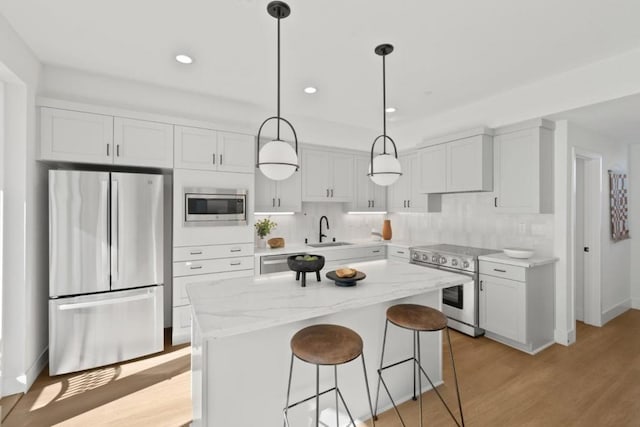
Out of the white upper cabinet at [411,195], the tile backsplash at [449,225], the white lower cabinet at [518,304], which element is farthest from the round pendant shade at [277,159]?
the white upper cabinet at [411,195]

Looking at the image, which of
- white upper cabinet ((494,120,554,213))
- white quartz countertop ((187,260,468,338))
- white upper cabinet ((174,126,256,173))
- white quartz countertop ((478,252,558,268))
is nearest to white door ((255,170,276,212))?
white upper cabinet ((174,126,256,173))

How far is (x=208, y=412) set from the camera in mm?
1580

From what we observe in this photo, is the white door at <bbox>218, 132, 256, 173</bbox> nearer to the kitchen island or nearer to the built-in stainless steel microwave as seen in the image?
the built-in stainless steel microwave

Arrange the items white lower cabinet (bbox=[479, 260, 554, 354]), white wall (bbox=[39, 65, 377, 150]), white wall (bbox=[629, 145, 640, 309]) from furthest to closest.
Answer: white wall (bbox=[629, 145, 640, 309]) → white lower cabinet (bbox=[479, 260, 554, 354]) → white wall (bbox=[39, 65, 377, 150])

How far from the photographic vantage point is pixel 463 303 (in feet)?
11.5

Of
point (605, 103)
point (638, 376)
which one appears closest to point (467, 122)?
point (605, 103)

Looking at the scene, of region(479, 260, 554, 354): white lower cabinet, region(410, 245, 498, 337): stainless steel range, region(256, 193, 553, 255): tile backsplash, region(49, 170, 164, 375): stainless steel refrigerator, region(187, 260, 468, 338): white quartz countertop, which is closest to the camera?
region(187, 260, 468, 338): white quartz countertop

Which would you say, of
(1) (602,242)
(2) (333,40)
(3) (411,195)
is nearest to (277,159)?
(2) (333,40)

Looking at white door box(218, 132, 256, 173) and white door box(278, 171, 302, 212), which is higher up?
white door box(218, 132, 256, 173)

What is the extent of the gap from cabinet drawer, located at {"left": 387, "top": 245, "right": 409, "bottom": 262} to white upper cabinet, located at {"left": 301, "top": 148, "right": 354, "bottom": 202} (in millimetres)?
1022

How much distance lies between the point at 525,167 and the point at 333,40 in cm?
253

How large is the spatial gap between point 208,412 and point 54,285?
206 cm

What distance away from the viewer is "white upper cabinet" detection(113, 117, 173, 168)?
9.56 feet

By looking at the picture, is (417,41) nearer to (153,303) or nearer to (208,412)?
(208,412)
